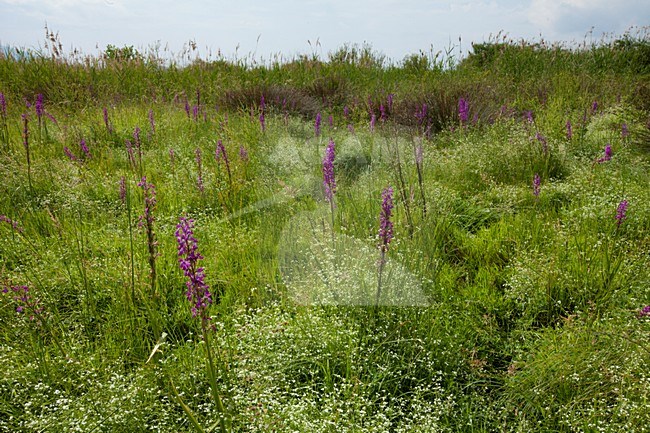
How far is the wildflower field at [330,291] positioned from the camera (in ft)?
6.66

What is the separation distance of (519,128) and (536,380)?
4.37 meters

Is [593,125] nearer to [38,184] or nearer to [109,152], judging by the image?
[109,152]

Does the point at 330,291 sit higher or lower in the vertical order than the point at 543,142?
lower

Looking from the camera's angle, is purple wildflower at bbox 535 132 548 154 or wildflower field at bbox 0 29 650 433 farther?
purple wildflower at bbox 535 132 548 154

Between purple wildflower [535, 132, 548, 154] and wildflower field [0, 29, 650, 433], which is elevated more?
purple wildflower [535, 132, 548, 154]

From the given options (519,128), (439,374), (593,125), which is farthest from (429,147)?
(439,374)

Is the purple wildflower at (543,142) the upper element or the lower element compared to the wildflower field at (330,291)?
upper

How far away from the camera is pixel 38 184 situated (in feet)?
15.1

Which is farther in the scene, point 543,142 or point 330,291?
point 543,142

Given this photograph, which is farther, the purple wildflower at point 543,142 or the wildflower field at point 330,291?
the purple wildflower at point 543,142

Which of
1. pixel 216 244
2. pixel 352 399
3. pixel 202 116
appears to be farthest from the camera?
pixel 202 116

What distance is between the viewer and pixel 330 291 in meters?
2.63

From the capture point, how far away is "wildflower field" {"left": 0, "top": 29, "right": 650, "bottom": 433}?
2031 mm

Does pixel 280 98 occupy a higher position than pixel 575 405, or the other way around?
pixel 280 98
